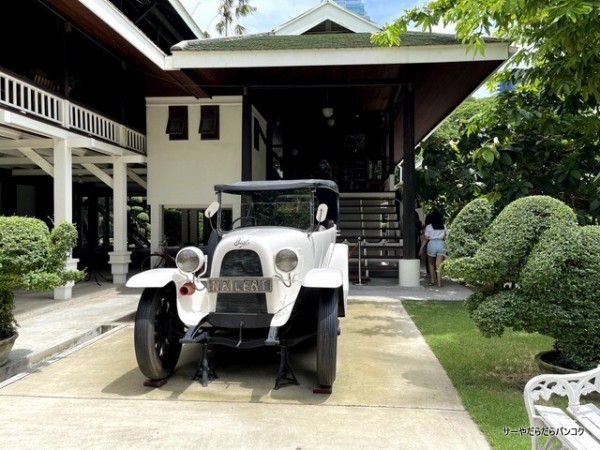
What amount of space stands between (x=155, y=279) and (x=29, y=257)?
1281 millimetres

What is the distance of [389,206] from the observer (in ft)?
46.0

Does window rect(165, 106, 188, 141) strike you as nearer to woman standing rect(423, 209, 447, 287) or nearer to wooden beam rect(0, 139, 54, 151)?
wooden beam rect(0, 139, 54, 151)

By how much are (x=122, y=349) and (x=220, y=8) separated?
35214mm

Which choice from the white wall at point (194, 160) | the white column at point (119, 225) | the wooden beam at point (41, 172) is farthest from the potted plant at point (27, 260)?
the wooden beam at point (41, 172)

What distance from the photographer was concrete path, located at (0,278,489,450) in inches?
122

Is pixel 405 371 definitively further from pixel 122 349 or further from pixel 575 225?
pixel 122 349

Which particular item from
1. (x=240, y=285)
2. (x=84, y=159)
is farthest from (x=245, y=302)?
(x=84, y=159)

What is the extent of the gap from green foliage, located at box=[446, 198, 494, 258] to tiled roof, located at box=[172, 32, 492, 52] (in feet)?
19.5

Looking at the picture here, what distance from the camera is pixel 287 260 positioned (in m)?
4.02

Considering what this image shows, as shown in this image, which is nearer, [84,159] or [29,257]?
[29,257]

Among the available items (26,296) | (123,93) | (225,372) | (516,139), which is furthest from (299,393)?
(123,93)

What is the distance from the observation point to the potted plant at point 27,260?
4246mm

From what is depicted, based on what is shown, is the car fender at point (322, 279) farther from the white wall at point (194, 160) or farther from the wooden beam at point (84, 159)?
the wooden beam at point (84, 159)

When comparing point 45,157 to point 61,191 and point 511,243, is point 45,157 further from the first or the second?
point 511,243
